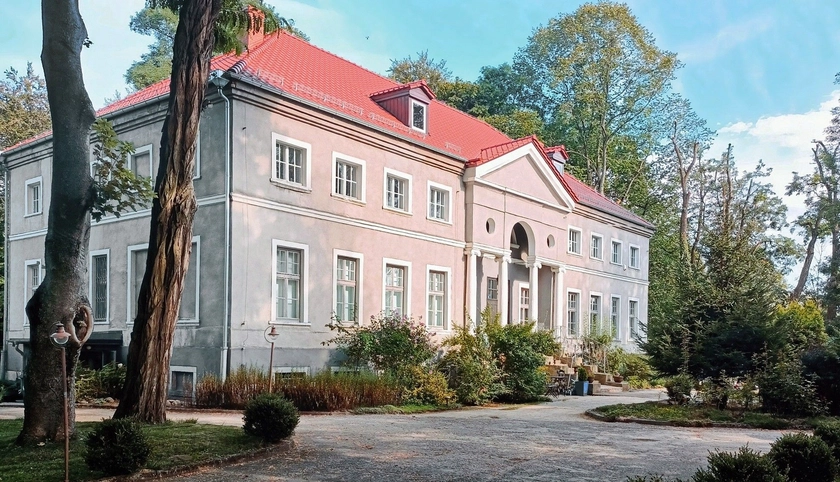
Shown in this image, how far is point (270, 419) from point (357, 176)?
12.1 m

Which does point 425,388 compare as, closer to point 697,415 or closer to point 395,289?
point 395,289

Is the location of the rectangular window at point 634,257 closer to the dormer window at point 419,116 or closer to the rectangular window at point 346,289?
the dormer window at point 419,116

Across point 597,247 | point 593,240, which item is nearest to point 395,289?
point 593,240

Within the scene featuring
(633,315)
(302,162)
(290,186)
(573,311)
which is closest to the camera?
(290,186)

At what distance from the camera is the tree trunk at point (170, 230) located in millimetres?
10977

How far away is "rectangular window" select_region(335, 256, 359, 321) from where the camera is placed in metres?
20.8

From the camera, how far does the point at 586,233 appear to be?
32.7 m

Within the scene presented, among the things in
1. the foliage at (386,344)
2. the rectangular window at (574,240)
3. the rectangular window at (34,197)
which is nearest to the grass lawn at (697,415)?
the foliage at (386,344)

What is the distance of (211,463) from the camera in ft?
30.0

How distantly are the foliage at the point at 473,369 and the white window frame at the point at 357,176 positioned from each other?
4576 mm

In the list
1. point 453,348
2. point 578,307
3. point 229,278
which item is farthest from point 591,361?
point 229,278

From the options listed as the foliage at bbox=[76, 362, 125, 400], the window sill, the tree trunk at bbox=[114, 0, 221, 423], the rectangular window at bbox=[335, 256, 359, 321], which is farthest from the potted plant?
the tree trunk at bbox=[114, 0, 221, 423]

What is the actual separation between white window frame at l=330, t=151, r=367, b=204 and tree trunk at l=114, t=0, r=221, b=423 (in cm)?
914

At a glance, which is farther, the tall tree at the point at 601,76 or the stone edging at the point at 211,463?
the tall tree at the point at 601,76
